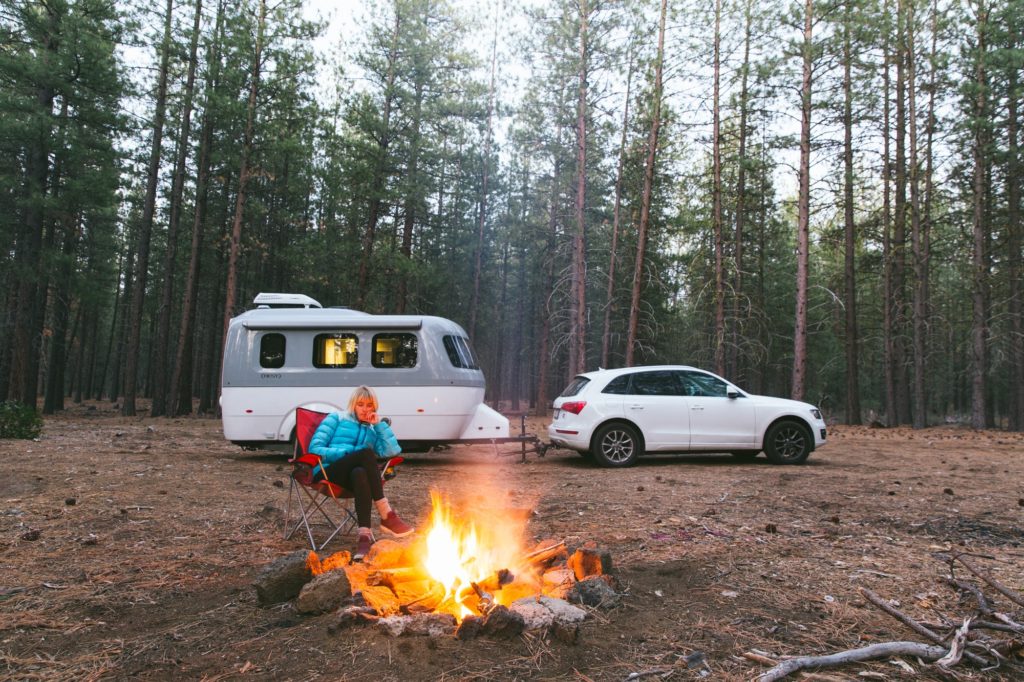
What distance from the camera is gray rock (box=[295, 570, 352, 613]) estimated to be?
3092mm

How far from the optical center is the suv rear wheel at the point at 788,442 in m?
9.65

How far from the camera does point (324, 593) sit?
3.11 metres

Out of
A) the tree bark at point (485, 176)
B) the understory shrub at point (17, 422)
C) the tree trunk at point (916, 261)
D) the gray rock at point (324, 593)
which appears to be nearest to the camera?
the gray rock at point (324, 593)

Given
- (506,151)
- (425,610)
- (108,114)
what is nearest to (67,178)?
(108,114)

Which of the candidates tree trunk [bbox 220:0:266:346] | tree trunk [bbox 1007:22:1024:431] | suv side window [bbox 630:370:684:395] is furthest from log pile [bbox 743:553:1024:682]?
tree trunk [bbox 220:0:266:346]

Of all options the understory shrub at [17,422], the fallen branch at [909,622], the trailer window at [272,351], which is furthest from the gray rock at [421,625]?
the understory shrub at [17,422]

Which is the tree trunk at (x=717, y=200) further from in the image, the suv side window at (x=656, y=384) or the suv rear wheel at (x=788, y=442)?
the suv side window at (x=656, y=384)

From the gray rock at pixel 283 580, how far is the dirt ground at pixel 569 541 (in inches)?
3.9

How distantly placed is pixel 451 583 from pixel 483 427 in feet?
22.3

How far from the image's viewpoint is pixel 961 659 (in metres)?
2.63

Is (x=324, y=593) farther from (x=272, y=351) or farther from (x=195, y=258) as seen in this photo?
(x=195, y=258)

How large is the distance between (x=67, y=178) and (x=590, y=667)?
67.1 ft

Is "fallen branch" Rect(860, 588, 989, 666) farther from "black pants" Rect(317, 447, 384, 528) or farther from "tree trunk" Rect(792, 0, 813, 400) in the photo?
"tree trunk" Rect(792, 0, 813, 400)

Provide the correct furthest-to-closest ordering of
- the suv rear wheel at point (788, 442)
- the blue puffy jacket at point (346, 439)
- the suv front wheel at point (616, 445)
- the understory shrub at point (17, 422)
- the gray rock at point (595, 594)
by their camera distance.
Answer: the understory shrub at point (17, 422) < the suv rear wheel at point (788, 442) < the suv front wheel at point (616, 445) < the blue puffy jacket at point (346, 439) < the gray rock at point (595, 594)
